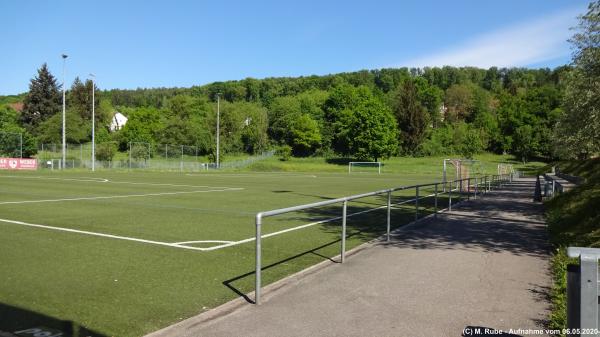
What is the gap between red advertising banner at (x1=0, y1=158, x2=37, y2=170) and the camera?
53.9 m

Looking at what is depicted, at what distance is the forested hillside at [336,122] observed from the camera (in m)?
95.9

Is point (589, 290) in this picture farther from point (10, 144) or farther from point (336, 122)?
point (336, 122)

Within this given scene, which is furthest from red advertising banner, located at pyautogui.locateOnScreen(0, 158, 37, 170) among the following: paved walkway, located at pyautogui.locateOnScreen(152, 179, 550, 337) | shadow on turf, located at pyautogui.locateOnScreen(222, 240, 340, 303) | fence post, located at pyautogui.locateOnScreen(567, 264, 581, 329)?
fence post, located at pyautogui.locateOnScreen(567, 264, 581, 329)

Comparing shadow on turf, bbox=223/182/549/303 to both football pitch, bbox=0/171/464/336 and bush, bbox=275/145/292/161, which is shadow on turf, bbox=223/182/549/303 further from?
bush, bbox=275/145/292/161

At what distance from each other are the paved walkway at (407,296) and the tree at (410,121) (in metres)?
101

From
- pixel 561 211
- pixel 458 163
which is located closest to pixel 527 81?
pixel 458 163

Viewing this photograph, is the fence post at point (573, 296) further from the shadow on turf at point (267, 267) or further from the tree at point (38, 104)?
the tree at point (38, 104)

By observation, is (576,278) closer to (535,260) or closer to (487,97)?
(535,260)

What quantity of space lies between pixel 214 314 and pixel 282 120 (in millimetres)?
114814

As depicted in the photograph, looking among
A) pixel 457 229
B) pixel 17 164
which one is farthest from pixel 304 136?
pixel 457 229

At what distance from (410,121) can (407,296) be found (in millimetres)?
106807

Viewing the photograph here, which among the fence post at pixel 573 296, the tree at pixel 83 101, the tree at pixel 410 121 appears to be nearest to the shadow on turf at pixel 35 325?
the fence post at pixel 573 296

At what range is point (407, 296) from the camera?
5.64m

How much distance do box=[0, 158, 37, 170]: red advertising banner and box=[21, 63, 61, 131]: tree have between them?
172 ft
